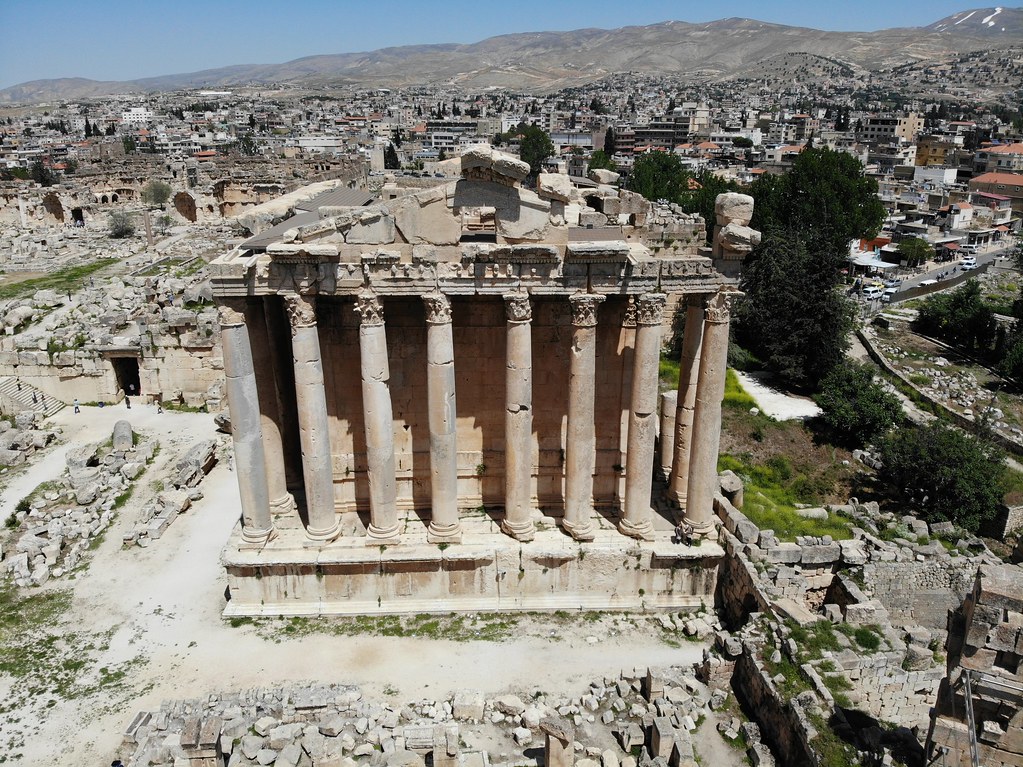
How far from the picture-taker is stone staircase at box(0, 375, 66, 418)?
96.5 ft

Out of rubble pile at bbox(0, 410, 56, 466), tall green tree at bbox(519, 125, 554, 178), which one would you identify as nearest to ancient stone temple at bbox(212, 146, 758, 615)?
rubble pile at bbox(0, 410, 56, 466)

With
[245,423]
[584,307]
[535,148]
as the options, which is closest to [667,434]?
[584,307]

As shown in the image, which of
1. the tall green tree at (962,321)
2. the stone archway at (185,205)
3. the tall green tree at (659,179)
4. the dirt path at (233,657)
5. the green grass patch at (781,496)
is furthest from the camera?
the stone archway at (185,205)

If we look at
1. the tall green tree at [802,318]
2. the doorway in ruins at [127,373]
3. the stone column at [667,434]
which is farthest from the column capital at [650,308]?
the doorway in ruins at [127,373]

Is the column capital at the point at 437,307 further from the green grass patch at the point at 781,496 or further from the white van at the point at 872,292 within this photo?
the white van at the point at 872,292

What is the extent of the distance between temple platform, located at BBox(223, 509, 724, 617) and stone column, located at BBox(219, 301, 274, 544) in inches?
25.0

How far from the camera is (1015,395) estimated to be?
37.4 meters

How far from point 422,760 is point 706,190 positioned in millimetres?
55531

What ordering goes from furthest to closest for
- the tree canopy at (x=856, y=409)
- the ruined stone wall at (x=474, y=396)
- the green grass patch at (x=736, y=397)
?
the green grass patch at (x=736, y=397) < the tree canopy at (x=856, y=409) < the ruined stone wall at (x=474, y=396)

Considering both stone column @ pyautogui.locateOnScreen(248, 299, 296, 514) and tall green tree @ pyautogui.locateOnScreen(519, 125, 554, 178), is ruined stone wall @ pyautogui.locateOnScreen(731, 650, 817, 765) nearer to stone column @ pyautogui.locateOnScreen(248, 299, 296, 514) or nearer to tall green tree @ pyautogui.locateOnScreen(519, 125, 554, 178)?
stone column @ pyautogui.locateOnScreen(248, 299, 296, 514)

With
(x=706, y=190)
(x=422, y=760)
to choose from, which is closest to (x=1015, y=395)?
(x=706, y=190)

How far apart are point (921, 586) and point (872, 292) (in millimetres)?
42560

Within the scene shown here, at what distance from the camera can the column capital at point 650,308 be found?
15133 millimetres

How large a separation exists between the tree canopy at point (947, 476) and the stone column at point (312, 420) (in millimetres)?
17155
